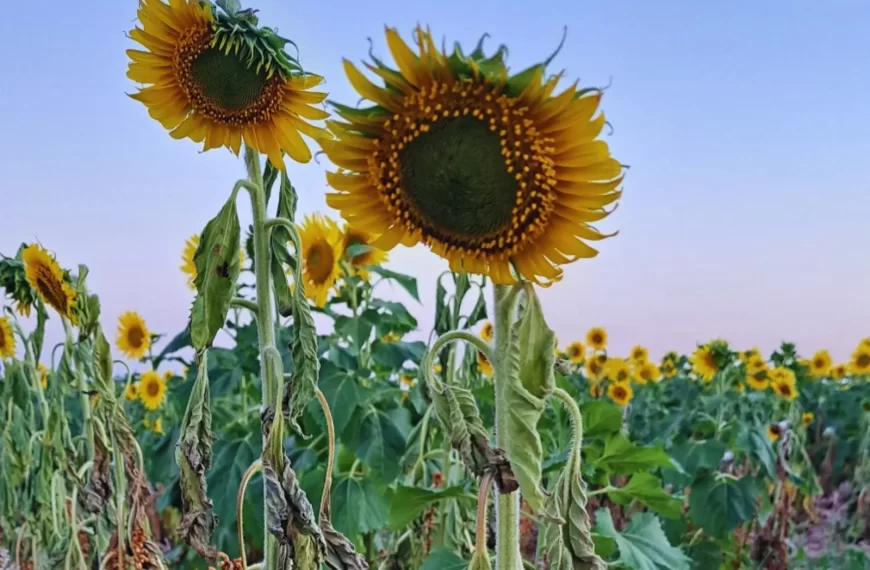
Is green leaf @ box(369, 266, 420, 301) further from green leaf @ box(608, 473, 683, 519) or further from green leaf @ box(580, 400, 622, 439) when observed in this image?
green leaf @ box(608, 473, 683, 519)

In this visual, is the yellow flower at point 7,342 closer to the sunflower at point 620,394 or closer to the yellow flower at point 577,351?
the sunflower at point 620,394

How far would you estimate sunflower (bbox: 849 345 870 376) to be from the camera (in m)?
5.70

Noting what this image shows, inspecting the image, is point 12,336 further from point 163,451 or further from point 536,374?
point 536,374

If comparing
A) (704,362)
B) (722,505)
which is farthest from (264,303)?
(704,362)

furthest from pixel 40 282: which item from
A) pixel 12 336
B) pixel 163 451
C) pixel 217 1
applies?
pixel 217 1

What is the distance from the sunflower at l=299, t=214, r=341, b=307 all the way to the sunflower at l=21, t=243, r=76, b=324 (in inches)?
28.7

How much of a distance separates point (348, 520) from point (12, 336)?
3.47 feet

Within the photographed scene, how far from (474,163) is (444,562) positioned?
51 cm

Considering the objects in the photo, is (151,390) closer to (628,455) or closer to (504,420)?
(628,455)

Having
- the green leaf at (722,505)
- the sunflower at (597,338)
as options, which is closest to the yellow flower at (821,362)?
the sunflower at (597,338)

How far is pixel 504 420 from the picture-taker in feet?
2.43

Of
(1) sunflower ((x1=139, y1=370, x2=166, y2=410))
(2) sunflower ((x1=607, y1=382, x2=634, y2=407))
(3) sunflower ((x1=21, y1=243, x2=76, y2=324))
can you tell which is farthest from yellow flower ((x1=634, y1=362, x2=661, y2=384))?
(3) sunflower ((x1=21, y1=243, x2=76, y2=324))

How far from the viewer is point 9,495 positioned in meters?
2.03

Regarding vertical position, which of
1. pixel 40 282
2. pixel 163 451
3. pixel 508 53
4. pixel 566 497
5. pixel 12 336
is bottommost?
pixel 566 497
